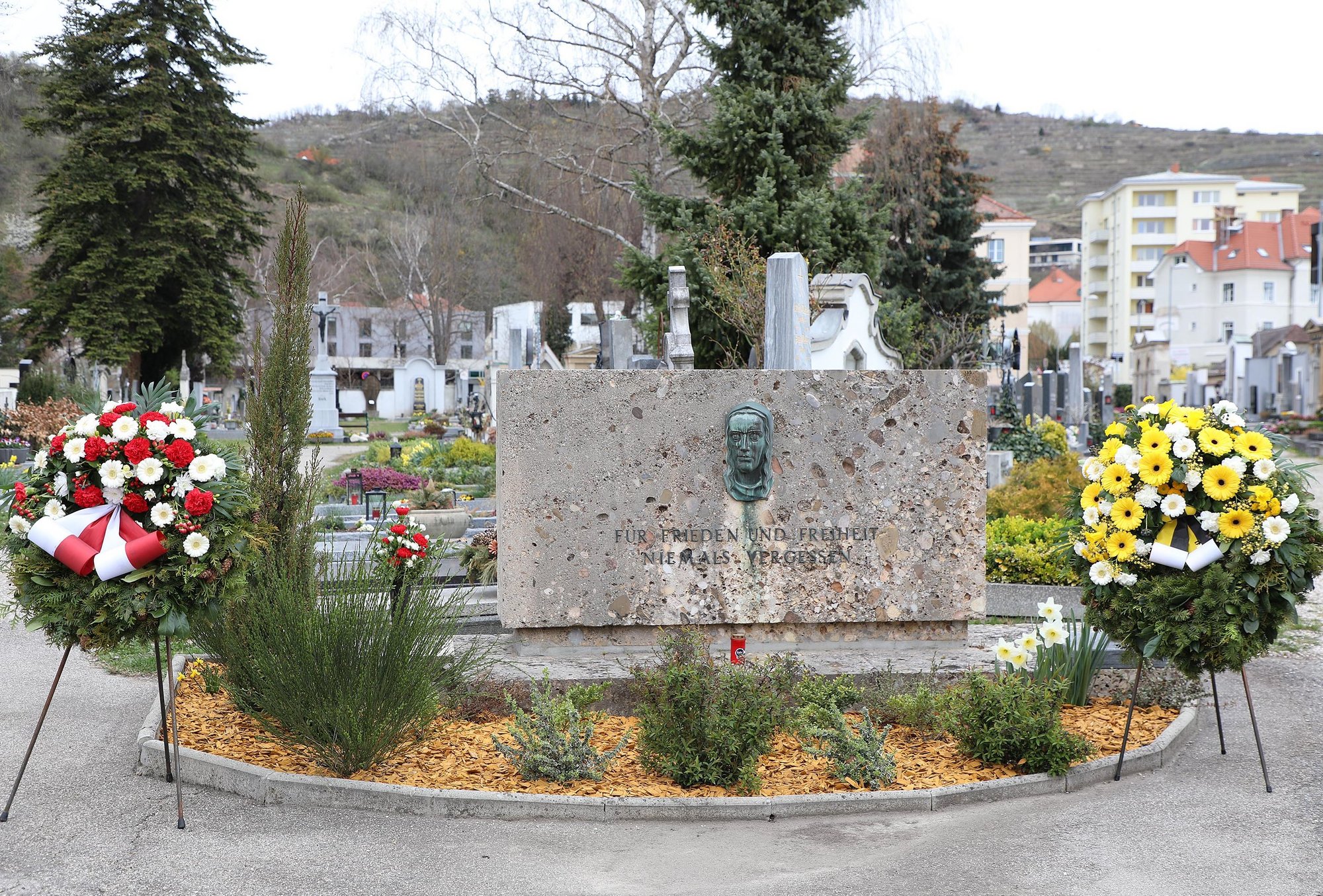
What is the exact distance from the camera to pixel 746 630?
7.32m

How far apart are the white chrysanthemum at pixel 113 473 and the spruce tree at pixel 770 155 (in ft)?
41.8

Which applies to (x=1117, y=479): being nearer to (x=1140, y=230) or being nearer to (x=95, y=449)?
(x=95, y=449)

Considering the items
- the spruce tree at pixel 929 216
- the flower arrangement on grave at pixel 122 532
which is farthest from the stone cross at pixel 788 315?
the spruce tree at pixel 929 216

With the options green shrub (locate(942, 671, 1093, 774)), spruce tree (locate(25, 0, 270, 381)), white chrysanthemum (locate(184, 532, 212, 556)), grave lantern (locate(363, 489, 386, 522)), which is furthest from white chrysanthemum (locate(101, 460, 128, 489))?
spruce tree (locate(25, 0, 270, 381))

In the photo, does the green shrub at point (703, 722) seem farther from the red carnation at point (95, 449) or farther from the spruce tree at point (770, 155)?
the spruce tree at point (770, 155)

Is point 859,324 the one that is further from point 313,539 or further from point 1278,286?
point 1278,286

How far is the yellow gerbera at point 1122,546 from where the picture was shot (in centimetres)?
541

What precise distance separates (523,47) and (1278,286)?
6175 centimetres

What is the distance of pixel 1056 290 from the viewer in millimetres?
100312

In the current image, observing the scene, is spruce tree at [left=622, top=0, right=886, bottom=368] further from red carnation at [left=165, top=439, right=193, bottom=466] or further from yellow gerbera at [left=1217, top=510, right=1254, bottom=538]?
red carnation at [left=165, top=439, right=193, bottom=466]

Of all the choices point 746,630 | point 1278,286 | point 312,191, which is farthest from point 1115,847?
point 312,191

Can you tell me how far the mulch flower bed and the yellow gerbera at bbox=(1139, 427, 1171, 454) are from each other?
1.50m

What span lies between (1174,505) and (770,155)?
13181 mm

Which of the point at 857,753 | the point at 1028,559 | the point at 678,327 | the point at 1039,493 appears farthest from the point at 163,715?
the point at 678,327
